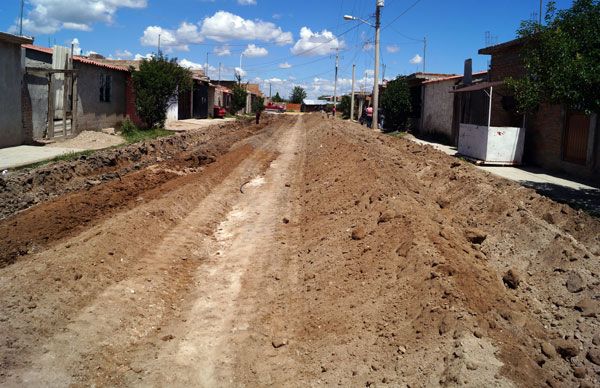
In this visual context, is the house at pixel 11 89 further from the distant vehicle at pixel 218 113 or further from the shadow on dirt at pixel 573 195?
the distant vehicle at pixel 218 113

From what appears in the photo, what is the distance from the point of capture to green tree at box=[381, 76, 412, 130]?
1312 inches

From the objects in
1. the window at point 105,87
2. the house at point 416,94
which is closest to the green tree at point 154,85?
the window at point 105,87

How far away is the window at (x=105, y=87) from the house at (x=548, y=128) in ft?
56.0

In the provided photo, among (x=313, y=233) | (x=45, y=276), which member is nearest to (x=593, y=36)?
(x=313, y=233)

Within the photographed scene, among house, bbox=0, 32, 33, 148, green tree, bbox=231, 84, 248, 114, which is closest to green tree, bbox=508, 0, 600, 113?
house, bbox=0, 32, 33, 148

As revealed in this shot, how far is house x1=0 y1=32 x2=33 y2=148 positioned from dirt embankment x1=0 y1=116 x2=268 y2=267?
3.53 meters

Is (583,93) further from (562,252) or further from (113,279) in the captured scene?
(113,279)

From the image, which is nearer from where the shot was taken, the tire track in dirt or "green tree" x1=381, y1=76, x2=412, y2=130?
the tire track in dirt

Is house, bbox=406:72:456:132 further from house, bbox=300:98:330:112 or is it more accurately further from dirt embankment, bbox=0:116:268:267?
house, bbox=300:98:330:112

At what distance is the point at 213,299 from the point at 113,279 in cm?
123

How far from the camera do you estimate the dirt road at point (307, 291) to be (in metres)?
4.35

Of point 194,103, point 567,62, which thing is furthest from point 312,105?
point 567,62

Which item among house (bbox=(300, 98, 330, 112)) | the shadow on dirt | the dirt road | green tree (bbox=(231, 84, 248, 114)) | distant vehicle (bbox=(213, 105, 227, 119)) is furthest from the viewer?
house (bbox=(300, 98, 330, 112))

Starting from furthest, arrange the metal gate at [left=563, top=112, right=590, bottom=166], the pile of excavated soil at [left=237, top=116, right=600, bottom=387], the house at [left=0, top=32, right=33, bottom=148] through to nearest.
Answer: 1. the house at [left=0, top=32, right=33, bottom=148]
2. the metal gate at [left=563, top=112, right=590, bottom=166]
3. the pile of excavated soil at [left=237, top=116, right=600, bottom=387]
